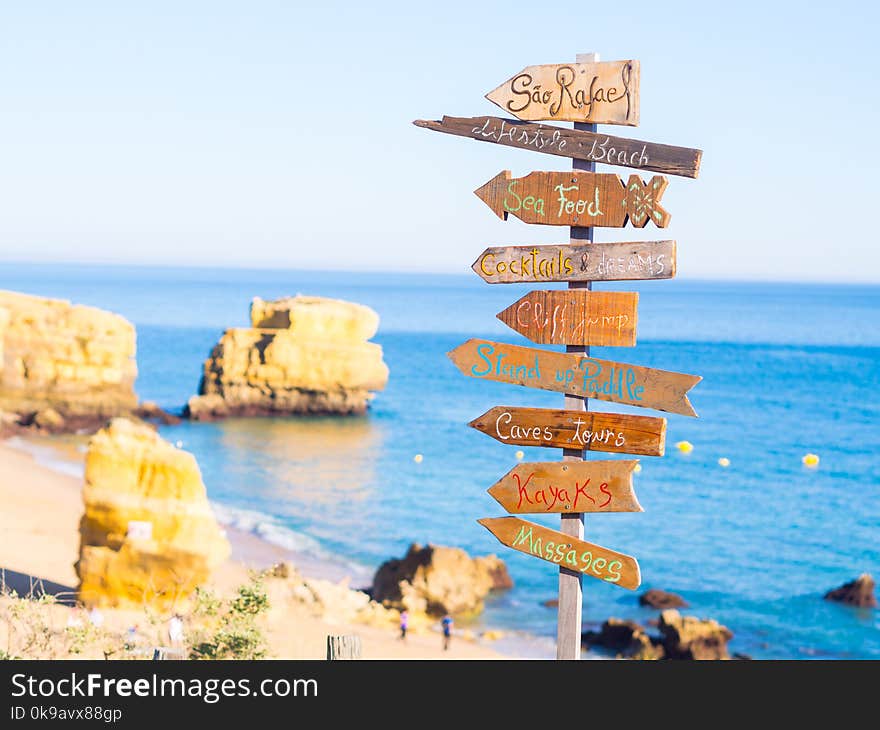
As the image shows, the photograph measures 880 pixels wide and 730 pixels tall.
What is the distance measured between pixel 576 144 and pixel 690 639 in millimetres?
19945

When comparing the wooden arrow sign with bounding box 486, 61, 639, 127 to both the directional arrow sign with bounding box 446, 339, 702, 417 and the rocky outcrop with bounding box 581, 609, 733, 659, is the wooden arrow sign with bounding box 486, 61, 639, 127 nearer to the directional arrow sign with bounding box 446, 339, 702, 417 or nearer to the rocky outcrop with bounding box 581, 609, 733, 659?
the directional arrow sign with bounding box 446, 339, 702, 417

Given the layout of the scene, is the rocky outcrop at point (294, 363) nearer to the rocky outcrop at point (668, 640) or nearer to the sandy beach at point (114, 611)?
the sandy beach at point (114, 611)

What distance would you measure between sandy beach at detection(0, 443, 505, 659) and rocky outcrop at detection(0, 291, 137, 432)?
11.1m

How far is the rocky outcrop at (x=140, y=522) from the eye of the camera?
69.8ft

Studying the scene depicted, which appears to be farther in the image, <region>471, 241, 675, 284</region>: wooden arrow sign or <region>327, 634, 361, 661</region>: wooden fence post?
<region>327, 634, 361, 661</region>: wooden fence post

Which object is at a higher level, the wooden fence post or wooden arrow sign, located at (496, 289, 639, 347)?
wooden arrow sign, located at (496, 289, 639, 347)

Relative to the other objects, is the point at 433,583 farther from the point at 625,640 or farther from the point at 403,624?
the point at 625,640

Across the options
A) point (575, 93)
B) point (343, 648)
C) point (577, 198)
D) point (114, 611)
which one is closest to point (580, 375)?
point (577, 198)

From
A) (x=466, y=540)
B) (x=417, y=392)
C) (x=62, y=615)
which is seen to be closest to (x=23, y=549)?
(x=62, y=615)

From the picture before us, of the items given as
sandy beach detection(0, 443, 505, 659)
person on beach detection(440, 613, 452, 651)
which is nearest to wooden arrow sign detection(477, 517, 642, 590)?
sandy beach detection(0, 443, 505, 659)

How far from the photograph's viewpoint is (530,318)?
7.54 meters

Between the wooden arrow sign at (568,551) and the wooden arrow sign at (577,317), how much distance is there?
4.45 ft

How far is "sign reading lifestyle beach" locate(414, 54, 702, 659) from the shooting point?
7184mm

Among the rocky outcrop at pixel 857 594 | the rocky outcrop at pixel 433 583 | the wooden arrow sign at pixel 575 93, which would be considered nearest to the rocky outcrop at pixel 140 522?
the rocky outcrop at pixel 433 583
